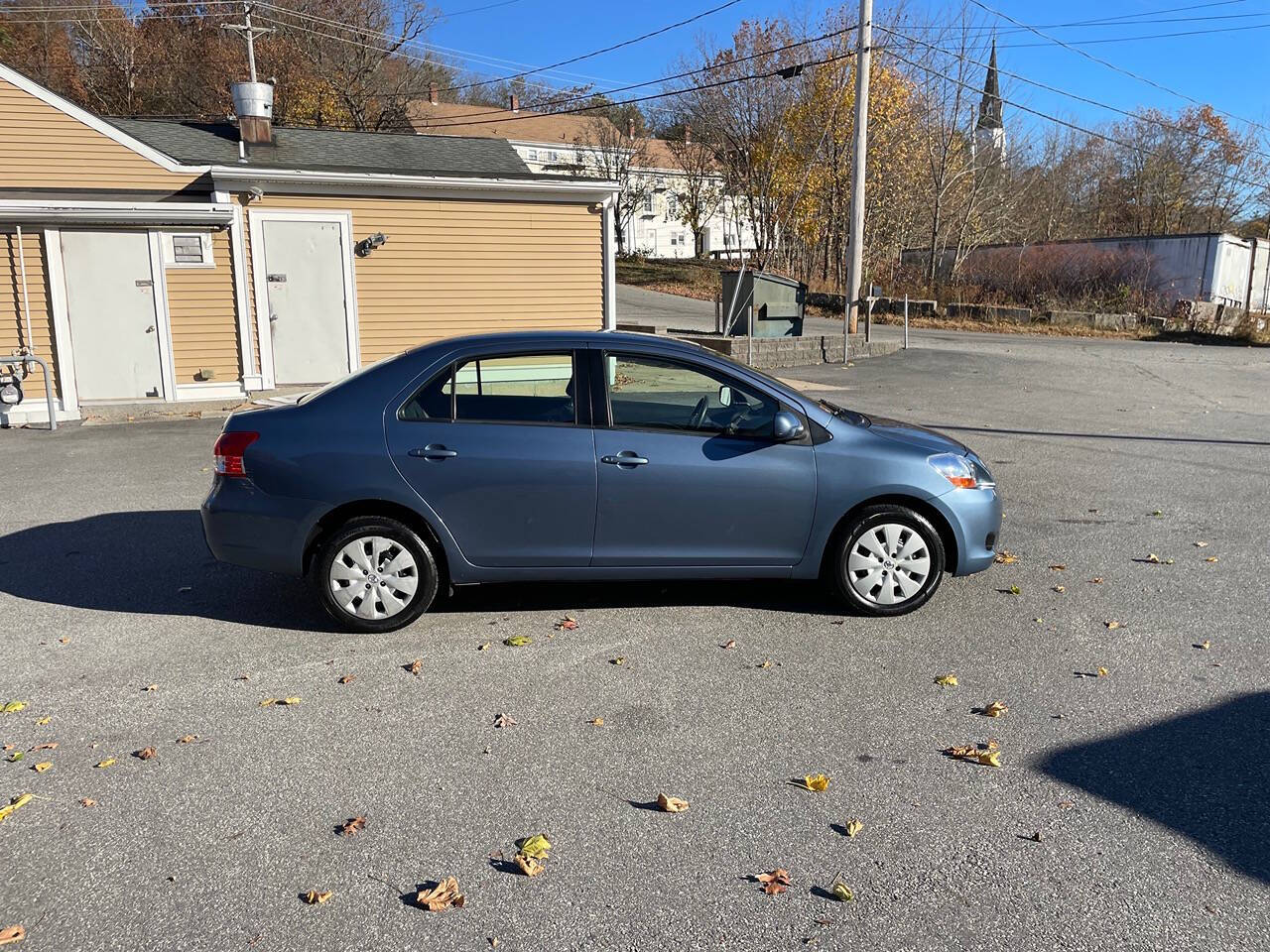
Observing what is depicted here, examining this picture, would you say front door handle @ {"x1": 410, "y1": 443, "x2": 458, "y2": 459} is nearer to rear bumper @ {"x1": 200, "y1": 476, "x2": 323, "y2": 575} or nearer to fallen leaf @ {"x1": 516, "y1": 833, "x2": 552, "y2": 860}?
rear bumper @ {"x1": 200, "y1": 476, "x2": 323, "y2": 575}

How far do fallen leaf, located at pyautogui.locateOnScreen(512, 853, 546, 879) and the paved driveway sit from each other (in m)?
0.03

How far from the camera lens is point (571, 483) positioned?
195 inches

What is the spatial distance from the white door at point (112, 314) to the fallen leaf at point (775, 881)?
1269 cm

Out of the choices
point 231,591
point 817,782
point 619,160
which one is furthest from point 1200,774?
point 619,160

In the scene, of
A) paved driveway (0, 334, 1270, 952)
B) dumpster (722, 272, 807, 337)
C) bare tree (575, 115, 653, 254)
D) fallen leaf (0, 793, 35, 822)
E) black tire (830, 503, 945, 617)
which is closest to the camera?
paved driveway (0, 334, 1270, 952)

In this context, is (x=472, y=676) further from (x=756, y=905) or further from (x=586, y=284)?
(x=586, y=284)

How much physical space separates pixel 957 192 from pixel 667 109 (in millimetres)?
15556

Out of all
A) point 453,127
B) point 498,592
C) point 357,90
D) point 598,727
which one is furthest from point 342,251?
point 453,127

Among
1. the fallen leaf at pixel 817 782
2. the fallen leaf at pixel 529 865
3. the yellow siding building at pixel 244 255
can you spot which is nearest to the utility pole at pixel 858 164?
the yellow siding building at pixel 244 255

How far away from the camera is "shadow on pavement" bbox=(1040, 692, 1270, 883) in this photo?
3.16 metres

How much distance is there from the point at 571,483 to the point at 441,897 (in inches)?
95.8

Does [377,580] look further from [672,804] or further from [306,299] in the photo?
[306,299]

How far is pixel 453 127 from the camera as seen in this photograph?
51.2 m

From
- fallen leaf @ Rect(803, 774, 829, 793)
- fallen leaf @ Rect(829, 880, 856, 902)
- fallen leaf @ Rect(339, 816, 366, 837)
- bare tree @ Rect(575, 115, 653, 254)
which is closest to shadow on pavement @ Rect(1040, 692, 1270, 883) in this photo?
fallen leaf @ Rect(803, 774, 829, 793)
